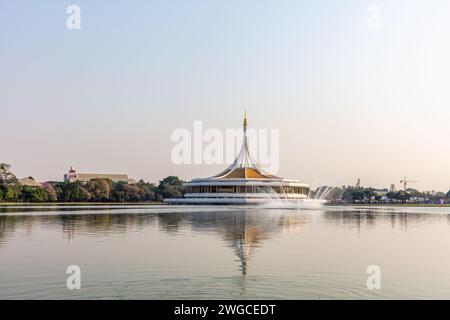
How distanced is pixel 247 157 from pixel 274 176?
9114 millimetres

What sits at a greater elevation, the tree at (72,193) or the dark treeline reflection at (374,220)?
the tree at (72,193)

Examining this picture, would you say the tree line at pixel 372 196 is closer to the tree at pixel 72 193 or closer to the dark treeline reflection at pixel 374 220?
the tree at pixel 72 193

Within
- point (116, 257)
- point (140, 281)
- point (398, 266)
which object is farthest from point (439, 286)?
point (116, 257)

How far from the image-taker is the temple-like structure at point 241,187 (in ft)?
339

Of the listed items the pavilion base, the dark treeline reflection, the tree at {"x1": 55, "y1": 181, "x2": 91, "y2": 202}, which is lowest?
the dark treeline reflection

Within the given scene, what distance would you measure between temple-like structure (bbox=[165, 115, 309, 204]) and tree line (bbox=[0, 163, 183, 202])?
2177 centimetres

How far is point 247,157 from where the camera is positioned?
122 meters

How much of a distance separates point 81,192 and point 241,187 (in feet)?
117

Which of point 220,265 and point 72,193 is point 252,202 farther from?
point 220,265

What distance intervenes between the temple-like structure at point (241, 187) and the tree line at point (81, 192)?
21774mm

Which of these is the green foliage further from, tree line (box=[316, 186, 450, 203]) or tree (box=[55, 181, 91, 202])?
tree line (box=[316, 186, 450, 203])

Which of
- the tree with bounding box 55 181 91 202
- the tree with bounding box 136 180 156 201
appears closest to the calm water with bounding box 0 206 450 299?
the tree with bounding box 55 181 91 202

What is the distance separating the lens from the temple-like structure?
10344 cm

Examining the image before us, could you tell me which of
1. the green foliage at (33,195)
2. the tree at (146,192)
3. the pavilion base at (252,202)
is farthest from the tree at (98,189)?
the pavilion base at (252,202)
